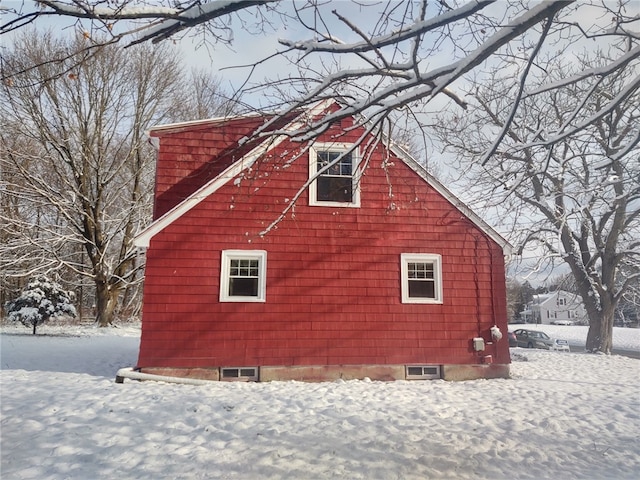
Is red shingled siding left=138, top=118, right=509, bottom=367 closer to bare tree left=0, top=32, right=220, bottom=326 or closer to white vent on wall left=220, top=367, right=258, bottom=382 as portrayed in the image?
white vent on wall left=220, top=367, right=258, bottom=382

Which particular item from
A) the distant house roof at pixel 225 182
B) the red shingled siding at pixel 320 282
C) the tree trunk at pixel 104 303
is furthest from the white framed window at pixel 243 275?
the tree trunk at pixel 104 303

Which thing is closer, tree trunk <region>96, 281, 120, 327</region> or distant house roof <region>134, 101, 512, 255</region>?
distant house roof <region>134, 101, 512, 255</region>

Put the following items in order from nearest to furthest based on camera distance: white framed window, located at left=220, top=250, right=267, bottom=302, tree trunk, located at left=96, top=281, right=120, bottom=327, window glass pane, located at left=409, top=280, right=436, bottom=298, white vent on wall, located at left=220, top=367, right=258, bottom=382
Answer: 1. white vent on wall, located at left=220, top=367, right=258, bottom=382
2. white framed window, located at left=220, top=250, right=267, bottom=302
3. window glass pane, located at left=409, top=280, right=436, bottom=298
4. tree trunk, located at left=96, top=281, right=120, bottom=327

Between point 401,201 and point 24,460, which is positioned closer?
point 24,460

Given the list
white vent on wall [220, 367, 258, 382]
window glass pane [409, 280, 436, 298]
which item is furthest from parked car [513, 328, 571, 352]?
white vent on wall [220, 367, 258, 382]

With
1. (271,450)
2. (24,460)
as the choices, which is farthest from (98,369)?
(271,450)

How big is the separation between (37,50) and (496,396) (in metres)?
20.7

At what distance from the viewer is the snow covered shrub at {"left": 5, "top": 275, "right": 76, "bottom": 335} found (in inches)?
691

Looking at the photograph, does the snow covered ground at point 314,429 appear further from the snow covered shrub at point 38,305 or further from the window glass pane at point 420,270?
the snow covered shrub at point 38,305

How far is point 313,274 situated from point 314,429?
4.11 metres

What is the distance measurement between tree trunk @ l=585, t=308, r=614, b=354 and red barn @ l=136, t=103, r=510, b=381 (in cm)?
966

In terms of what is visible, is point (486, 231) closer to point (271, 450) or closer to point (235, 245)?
point (235, 245)

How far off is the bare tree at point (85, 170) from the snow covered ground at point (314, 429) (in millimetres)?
12368

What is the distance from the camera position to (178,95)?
22.6m
